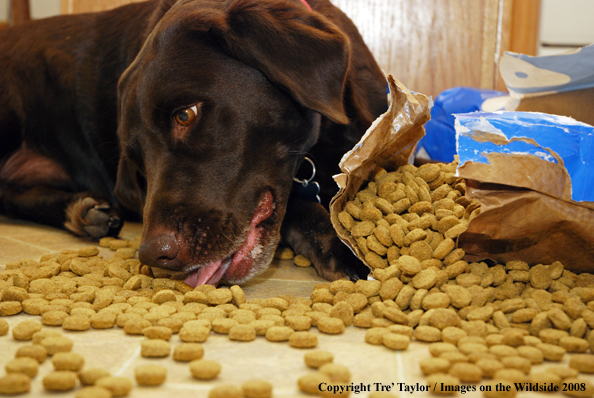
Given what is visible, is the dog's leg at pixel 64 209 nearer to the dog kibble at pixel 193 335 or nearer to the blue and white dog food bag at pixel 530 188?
the dog kibble at pixel 193 335

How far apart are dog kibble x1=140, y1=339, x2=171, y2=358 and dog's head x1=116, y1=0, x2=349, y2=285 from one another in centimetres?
35

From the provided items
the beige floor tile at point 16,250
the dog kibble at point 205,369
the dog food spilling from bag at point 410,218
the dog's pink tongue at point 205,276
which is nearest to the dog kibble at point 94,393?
the dog kibble at point 205,369

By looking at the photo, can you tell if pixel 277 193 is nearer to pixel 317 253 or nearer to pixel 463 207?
pixel 317 253

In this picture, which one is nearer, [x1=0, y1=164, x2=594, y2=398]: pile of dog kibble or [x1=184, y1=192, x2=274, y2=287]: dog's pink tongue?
[x1=0, y1=164, x2=594, y2=398]: pile of dog kibble

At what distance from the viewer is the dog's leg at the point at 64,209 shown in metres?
1.97

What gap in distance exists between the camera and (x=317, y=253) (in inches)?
59.7

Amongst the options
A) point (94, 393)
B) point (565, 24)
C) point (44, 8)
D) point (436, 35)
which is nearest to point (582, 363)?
point (94, 393)

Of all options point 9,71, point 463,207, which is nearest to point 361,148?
point 463,207

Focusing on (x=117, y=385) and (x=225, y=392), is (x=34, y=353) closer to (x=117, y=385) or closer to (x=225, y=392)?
(x=117, y=385)

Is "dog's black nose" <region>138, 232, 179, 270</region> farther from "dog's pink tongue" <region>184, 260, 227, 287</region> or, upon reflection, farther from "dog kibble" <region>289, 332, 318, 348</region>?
"dog kibble" <region>289, 332, 318, 348</region>

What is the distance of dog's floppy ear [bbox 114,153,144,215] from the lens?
1747mm

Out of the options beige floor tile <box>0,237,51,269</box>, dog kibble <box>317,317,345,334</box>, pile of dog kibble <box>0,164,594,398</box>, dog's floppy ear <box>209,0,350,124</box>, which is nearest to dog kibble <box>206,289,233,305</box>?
pile of dog kibble <box>0,164,594,398</box>

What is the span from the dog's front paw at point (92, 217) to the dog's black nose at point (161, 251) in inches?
31.4

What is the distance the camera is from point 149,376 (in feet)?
2.65
